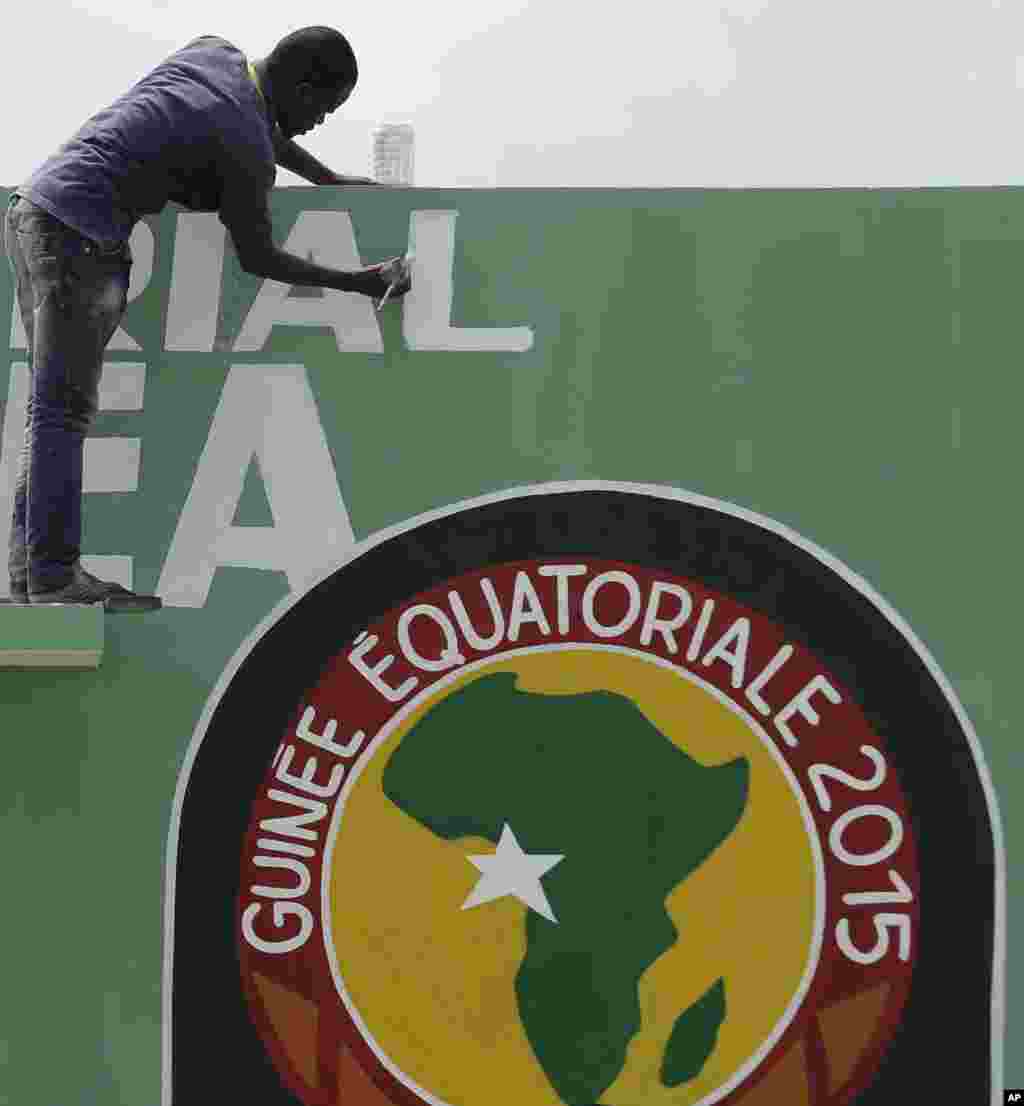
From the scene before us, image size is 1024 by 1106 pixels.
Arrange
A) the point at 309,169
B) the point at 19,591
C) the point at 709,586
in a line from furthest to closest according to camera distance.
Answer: the point at 309,169 < the point at 709,586 < the point at 19,591

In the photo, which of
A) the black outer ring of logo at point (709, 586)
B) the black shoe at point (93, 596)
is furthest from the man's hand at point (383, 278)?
the black shoe at point (93, 596)

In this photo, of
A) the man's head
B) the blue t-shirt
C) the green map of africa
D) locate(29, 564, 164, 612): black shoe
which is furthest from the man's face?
the green map of africa

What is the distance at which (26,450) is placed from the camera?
4785 mm

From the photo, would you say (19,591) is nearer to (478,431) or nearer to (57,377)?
(57,377)

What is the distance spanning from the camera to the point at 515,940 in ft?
15.8

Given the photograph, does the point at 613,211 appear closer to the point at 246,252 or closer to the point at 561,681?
the point at 246,252

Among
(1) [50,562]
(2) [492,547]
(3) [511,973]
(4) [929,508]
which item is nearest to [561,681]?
(2) [492,547]

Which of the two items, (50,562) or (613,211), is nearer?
(50,562)

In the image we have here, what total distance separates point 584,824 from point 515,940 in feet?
1.24

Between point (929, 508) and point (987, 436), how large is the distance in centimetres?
27

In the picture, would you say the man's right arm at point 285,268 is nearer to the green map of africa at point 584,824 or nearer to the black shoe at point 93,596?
the black shoe at point 93,596

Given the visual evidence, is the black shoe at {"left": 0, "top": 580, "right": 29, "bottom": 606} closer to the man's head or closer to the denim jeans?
the denim jeans

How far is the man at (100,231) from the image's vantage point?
470 centimetres

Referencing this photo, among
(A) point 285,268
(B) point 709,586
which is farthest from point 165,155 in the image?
(B) point 709,586
